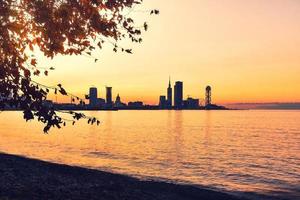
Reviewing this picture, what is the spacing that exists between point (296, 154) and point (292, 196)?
44538 millimetres

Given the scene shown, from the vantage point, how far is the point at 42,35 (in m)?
11.7

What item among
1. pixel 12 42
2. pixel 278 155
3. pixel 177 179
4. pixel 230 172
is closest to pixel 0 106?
pixel 12 42

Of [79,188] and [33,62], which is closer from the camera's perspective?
[33,62]

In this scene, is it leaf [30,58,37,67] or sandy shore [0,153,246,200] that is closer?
leaf [30,58,37,67]

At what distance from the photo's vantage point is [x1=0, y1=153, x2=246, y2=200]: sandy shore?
2427 cm

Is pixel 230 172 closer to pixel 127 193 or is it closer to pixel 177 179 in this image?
pixel 177 179

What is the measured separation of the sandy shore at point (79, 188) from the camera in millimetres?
24266

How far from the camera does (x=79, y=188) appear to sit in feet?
90.7

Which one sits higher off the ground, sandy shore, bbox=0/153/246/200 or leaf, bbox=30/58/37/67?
leaf, bbox=30/58/37/67

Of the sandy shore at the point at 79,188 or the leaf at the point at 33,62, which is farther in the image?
the sandy shore at the point at 79,188

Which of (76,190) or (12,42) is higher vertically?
(12,42)

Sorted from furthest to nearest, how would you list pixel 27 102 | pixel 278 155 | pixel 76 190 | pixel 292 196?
1. pixel 278 155
2. pixel 292 196
3. pixel 76 190
4. pixel 27 102

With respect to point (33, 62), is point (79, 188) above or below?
below

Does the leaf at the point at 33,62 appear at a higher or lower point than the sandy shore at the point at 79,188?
higher
